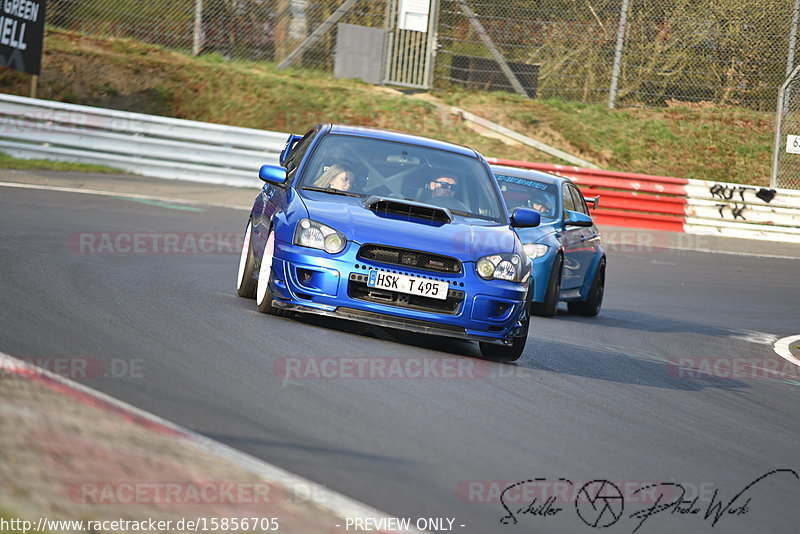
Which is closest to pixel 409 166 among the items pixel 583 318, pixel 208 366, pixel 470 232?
pixel 470 232

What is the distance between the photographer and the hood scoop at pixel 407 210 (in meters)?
8.24

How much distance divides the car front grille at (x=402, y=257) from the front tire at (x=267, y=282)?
0.72 meters

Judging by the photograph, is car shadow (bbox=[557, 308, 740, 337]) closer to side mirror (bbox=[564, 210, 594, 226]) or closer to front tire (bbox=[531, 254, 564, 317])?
front tire (bbox=[531, 254, 564, 317])

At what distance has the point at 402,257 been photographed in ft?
25.5

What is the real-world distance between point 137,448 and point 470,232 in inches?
A: 168

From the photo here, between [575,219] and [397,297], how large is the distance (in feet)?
17.7

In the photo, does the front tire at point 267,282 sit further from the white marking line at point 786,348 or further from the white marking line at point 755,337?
the white marking line at point 755,337

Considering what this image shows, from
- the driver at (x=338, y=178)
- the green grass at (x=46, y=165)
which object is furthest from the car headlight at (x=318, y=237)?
the green grass at (x=46, y=165)

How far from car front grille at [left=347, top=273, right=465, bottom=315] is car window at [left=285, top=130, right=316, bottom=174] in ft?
5.76

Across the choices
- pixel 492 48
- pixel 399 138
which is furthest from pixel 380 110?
pixel 399 138

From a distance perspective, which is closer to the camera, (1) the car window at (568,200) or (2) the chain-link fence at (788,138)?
(1) the car window at (568,200)

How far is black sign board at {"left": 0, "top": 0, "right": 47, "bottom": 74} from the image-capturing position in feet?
68.9

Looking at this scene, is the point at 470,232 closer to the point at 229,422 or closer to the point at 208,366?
the point at 208,366

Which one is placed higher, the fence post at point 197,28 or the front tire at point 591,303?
the fence post at point 197,28
